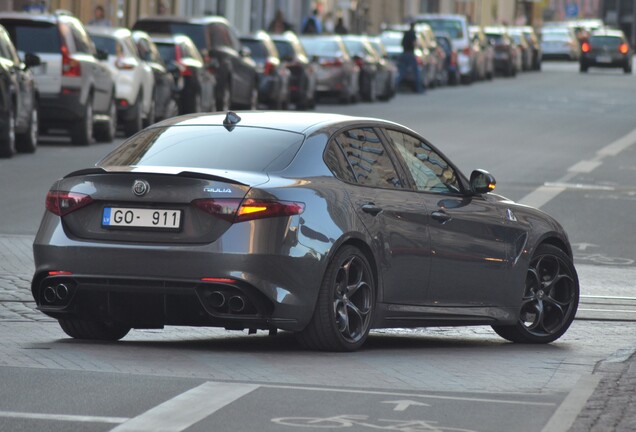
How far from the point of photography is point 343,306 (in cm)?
988

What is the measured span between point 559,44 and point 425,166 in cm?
8857

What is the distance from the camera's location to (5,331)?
35.0 ft

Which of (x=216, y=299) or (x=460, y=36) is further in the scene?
(x=460, y=36)

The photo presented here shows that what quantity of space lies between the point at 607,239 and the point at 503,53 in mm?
52422

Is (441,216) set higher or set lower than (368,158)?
lower

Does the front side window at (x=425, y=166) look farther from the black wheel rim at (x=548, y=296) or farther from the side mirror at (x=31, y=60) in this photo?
the side mirror at (x=31, y=60)

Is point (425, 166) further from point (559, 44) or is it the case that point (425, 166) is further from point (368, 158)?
point (559, 44)

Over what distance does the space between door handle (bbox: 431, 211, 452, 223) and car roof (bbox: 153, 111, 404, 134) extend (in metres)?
0.62

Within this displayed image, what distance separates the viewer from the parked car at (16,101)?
23703 millimetres

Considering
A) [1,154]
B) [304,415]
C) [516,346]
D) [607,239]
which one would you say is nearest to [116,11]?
[1,154]

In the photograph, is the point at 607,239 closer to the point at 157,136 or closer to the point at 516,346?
the point at 516,346

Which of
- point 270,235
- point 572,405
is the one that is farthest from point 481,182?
point 572,405

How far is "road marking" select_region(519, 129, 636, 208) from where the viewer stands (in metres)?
21.0

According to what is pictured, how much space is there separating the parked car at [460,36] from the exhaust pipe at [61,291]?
5115 centimetres
